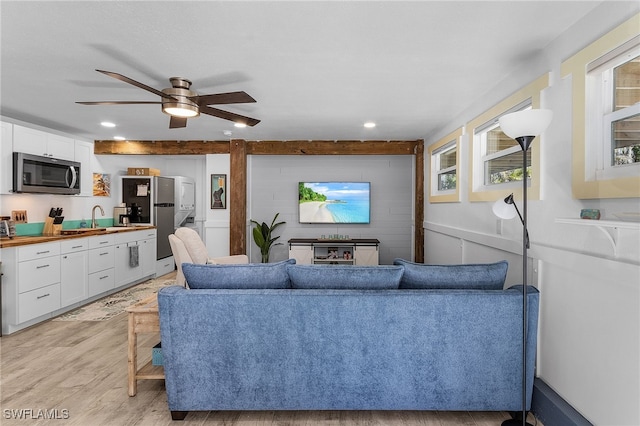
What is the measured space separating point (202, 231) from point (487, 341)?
21.0ft

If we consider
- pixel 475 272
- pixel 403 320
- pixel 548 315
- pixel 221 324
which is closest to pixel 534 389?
pixel 548 315

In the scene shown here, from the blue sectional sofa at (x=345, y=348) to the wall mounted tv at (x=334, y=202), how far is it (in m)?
4.12

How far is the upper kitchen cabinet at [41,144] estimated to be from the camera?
12.9ft

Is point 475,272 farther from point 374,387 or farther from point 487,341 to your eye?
point 374,387

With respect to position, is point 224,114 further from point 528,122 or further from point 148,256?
point 148,256

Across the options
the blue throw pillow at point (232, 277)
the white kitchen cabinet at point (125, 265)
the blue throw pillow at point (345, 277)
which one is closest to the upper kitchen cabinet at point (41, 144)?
the white kitchen cabinet at point (125, 265)

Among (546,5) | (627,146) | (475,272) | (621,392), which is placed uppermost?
(546,5)

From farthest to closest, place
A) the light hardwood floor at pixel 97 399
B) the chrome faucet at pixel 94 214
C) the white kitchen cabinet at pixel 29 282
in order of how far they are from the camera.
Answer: the chrome faucet at pixel 94 214, the white kitchen cabinet at pixel 29 282, the light hardwood floor at pixel 97 399

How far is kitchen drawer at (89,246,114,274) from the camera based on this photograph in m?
4.59

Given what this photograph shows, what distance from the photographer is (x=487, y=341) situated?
2.05 m

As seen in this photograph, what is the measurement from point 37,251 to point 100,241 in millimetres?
983

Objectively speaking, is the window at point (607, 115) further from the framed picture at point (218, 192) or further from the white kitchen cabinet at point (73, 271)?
the framed picture at point (218, 192)

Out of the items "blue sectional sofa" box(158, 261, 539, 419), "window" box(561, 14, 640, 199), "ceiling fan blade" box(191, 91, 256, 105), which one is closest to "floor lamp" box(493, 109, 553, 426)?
"blue sectional sofa" box(158, 261, 539, 419)

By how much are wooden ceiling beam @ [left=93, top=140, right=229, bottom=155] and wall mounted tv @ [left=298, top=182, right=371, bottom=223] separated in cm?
157
